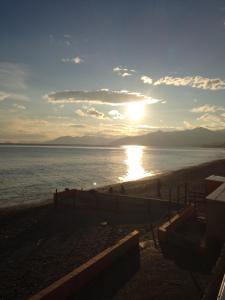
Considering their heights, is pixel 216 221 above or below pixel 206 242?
above

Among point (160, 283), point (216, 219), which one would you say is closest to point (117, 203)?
point (216, 219)

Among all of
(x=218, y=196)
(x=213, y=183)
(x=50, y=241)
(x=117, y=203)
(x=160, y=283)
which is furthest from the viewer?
(x=117, y=203)

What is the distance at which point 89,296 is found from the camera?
10773mm

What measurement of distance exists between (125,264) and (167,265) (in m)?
1.79

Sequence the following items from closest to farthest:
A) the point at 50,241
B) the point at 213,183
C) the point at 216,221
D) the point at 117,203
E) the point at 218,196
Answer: the point at 216,221, the point at 218,196, the point at 50,241, the point at 213,183, the point at 117,203

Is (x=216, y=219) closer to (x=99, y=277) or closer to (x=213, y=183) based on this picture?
(x=99, y=277)

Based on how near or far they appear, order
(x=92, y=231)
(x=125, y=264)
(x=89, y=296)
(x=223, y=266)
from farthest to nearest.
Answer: (x=92, y=231), (x=125, y=264), (x=89, y=296), (x=223, y=266)

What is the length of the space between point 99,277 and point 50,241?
252 inches

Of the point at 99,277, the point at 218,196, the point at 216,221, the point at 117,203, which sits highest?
the point at 218,196

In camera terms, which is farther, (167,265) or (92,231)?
(92,231)

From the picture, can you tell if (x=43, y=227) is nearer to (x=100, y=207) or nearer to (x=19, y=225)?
(x=19, y=225)

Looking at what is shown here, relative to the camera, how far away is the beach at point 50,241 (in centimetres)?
1292

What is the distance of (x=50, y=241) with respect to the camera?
17.5 m

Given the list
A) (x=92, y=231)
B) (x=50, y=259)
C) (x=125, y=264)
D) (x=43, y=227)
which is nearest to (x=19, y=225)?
(x=43, y=227)
